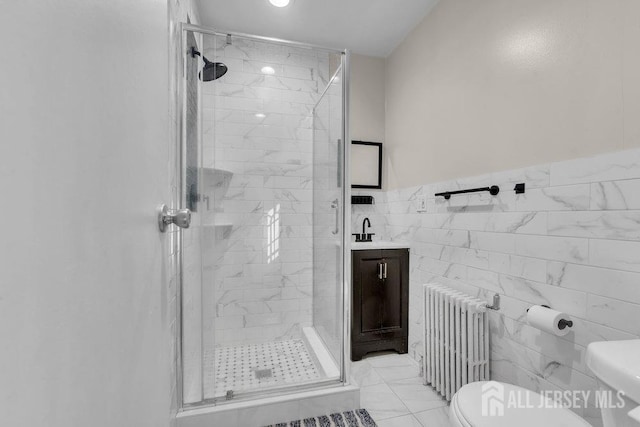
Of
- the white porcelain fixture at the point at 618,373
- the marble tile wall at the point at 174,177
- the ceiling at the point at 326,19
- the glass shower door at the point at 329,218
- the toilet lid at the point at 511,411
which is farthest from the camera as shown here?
the ceiling at the point at 326,19

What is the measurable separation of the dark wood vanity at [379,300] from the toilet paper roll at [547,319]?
3.79 feet

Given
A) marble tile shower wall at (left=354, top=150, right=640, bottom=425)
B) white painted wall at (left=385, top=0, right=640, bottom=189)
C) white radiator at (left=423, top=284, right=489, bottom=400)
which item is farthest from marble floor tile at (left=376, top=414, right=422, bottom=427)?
white painted wall at (left=385, top=0, right=640, bottom=189)

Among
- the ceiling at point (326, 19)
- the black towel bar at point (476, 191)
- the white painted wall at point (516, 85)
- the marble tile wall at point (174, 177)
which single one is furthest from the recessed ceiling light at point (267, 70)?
the black towel bar at point (476, 191)

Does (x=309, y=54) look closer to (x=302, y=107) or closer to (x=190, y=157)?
(x=302, y=107)

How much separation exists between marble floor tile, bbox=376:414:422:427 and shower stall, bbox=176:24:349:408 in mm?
298

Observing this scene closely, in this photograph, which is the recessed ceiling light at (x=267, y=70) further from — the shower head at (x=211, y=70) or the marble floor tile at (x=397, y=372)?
the marble floor tile at (x=397, y=372)

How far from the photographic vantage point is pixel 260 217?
85.0 inches

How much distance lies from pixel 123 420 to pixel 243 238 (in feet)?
5.11

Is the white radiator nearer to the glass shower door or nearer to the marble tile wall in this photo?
the glass shower door

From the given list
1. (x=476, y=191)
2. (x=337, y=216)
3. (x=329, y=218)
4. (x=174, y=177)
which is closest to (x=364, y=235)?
(x=329, y=218)

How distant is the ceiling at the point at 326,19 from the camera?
2.19 m

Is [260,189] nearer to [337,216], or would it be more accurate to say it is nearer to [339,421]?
[337,216]

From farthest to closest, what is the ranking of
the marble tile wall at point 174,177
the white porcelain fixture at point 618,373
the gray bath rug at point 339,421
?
1. the gray bath rug at point 339,421
2. the marble tile wall at point 174,177
3. the white porcelain fixture at point 618,373

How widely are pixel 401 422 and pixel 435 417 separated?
21 cm
